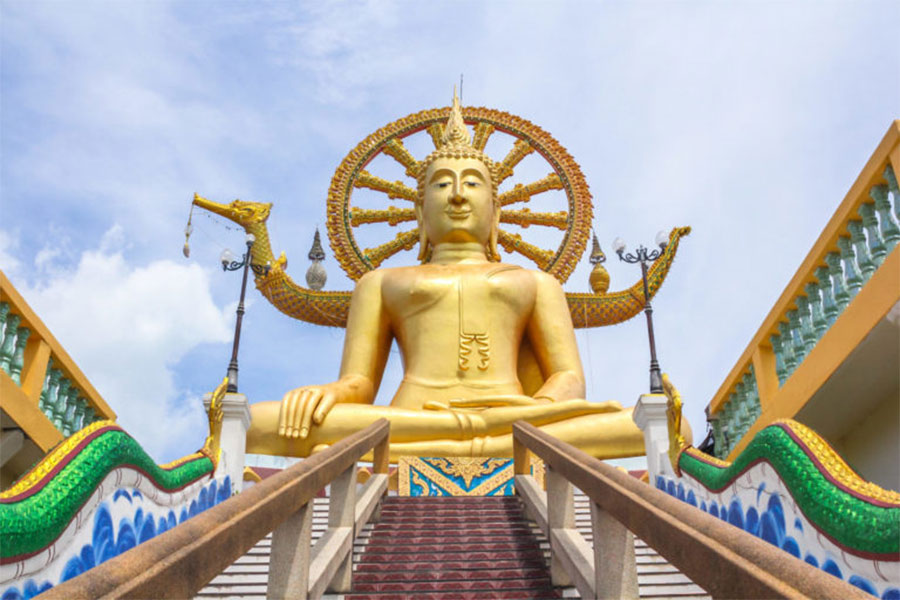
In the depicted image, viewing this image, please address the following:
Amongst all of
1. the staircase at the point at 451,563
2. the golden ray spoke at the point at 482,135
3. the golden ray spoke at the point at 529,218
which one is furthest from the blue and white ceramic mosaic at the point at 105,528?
the golden ray spoke at the point at 482,135

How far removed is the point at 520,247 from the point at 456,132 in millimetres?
1926

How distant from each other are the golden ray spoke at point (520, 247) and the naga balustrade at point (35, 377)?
235 inches

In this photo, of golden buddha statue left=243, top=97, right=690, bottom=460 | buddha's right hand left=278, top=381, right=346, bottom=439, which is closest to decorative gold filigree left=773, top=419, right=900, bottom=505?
golden buddha statue left=243, top=97, right=690, bottom=460

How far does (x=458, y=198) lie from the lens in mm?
9945

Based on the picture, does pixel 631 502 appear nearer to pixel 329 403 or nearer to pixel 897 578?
pixel 897 578

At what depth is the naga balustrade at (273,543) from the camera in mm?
1547

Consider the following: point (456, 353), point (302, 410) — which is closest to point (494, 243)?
point (456, 353)

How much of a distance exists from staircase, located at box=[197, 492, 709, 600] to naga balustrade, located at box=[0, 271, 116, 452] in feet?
9.88

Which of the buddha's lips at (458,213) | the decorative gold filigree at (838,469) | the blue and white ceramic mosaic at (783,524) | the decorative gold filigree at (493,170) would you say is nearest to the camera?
the blue and white ceramic mosaic at (783,524)

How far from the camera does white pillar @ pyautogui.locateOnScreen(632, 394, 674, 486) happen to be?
6492 millimetres

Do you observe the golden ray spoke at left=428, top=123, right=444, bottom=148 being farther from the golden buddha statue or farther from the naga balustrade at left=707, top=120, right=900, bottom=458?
the naga balustrade at left=707, top=120, right=900, bottom=458

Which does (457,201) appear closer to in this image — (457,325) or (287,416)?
(457,325)

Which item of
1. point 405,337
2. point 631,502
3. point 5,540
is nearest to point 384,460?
point 5,540

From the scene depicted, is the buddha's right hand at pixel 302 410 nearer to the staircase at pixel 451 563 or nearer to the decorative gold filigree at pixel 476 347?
the decorative gold filigree at pixel 476 347
